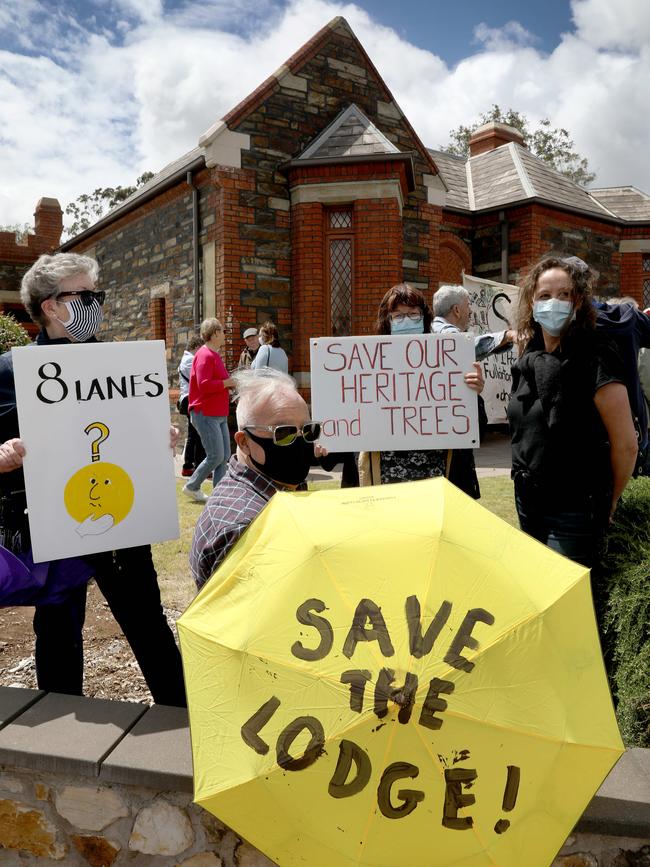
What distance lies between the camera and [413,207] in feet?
42.6

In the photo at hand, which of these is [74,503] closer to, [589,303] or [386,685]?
[386,685]

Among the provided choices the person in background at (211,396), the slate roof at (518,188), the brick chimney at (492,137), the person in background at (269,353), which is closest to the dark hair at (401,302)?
the person in background at (211,396)

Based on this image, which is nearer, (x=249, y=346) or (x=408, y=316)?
(x=408, y=316)

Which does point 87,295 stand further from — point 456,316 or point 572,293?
point 456,316

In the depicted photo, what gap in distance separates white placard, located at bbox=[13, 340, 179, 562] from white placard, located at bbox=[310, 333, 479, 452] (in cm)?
108

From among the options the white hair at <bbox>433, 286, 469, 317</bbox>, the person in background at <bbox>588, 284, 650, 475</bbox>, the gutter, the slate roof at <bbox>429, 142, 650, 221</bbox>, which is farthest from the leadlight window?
the person in background at <bbox>588, 284, 650, 475</bbox>

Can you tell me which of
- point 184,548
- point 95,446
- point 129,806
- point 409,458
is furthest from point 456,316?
point 184,548

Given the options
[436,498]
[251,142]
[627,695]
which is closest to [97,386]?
[436,498]

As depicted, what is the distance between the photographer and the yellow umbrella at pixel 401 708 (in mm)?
1238

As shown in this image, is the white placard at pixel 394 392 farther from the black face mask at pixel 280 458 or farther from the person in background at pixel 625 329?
the black face mask at pixel 280 458

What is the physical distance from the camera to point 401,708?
1219mm

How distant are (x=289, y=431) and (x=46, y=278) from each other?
1.09m

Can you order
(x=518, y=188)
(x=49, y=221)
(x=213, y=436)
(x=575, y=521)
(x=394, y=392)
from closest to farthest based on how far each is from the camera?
1. (x=575, y=521)
2. (x=394, y=392)
3. (x=213, y=436)
4. (x=518, y=188)
5. (x=49, y=221)

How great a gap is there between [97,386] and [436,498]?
1.38 metres
